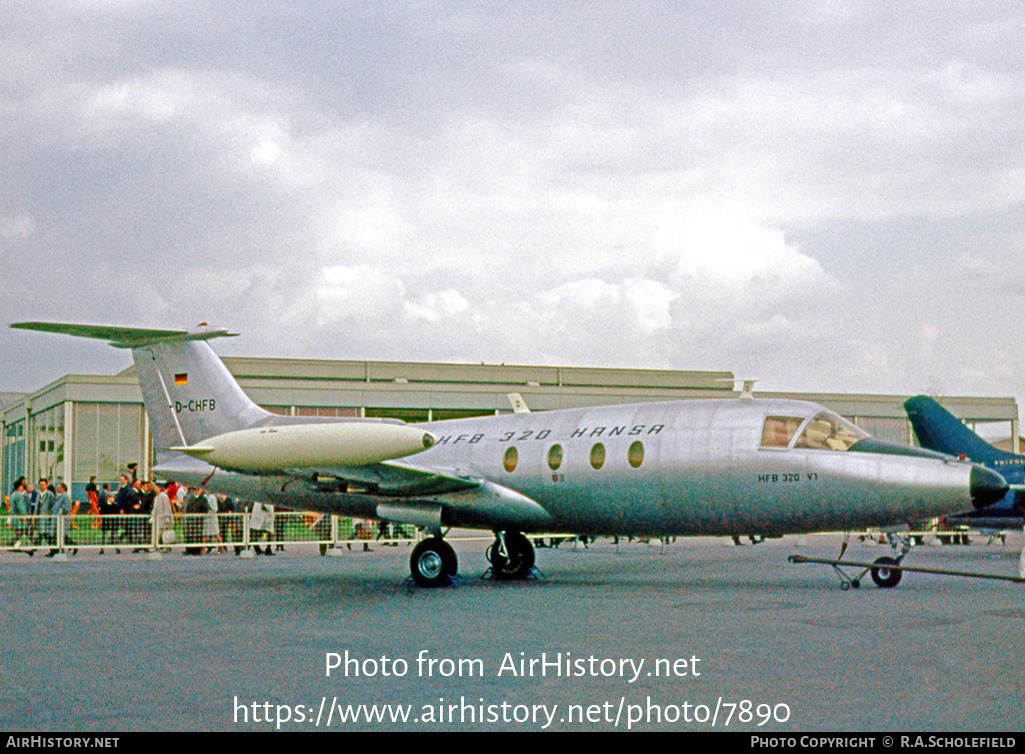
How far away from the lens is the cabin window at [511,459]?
17.7m

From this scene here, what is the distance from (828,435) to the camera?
51.1 feet

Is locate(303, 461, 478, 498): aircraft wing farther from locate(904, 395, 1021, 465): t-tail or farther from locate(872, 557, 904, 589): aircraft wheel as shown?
locate(904, 395, 1021, 465): t-tail

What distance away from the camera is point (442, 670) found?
28.8ft

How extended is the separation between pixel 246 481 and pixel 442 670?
10650 millimetres

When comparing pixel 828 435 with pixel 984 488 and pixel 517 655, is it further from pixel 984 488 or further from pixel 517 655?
pixel 517 655

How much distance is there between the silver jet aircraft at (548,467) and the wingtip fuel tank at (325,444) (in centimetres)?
2

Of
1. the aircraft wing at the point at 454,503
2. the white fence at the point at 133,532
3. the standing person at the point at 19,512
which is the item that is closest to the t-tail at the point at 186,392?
the aircraft wing at the point at 454,503

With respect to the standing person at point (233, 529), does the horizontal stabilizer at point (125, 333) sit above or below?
above

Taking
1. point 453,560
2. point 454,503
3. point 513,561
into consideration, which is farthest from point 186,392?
point 513,561

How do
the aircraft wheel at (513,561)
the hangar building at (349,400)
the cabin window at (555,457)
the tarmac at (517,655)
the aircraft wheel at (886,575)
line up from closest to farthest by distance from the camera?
the tarmac at (517,655) → the aircraft wheel at (886,575) → the cabin window at (555,457) → the aircraft wheel at (513,561) → the hangar building at (349,400)

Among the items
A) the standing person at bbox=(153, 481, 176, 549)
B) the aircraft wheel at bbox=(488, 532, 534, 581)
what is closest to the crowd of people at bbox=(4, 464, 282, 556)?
the standing person at bbox=(153, 481, 176, 549)

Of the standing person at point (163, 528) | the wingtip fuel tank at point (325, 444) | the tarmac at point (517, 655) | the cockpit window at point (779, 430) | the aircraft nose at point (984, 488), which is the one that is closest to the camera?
the tarmac at point (517, 655)

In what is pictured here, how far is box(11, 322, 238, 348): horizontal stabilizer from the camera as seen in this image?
16.2 metres

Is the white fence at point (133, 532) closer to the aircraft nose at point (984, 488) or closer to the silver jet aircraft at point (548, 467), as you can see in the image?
the silver jet aircraft at point (548, 467)
